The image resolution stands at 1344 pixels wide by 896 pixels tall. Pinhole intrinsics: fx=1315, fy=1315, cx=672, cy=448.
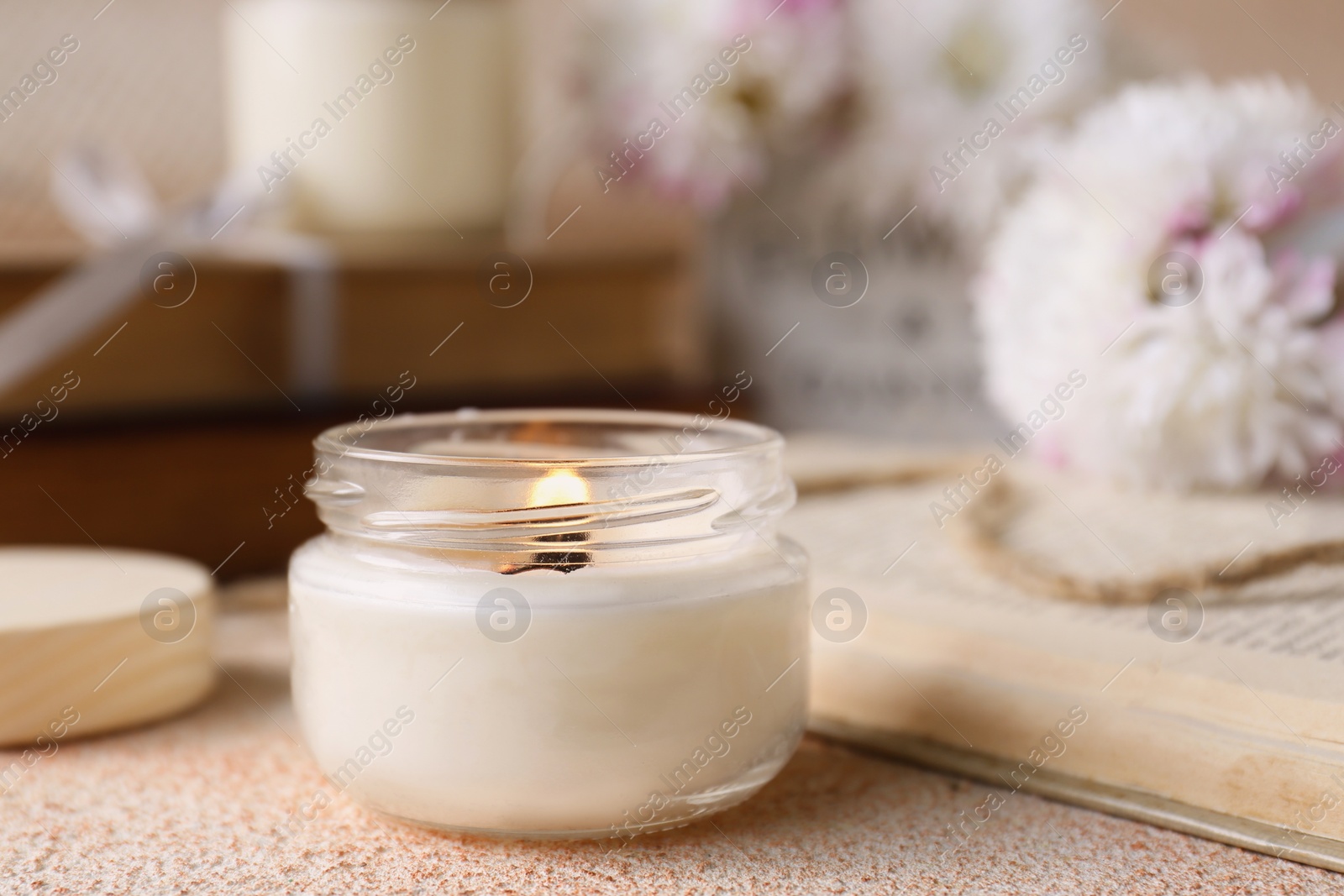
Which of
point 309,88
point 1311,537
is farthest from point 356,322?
point 1311,537

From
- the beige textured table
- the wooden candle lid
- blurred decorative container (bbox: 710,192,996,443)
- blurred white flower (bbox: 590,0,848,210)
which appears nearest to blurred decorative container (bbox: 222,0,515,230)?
blurred white flower (bbox: 590,0,848,210)

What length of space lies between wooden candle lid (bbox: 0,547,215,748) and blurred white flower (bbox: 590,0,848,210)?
0.58 meters

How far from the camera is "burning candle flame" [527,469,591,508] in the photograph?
43cm

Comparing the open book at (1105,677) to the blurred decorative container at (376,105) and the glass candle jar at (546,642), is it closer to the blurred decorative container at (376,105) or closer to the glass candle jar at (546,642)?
the glass candle jar at (546,642)

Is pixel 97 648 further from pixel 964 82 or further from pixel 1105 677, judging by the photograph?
pixel 964 82

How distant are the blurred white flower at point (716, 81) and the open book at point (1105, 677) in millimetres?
457

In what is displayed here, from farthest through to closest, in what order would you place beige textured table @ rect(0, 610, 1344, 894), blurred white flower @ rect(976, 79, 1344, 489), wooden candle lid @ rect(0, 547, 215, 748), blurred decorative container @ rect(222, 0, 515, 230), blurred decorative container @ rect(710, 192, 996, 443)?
blurred decorative container @ rect(710, 192, 996, 443), blurred decorative container @ rect(222, 0, 515, 230), blurred white flower @ rect(976, 79, 1344, 489), wooden candle lid @ rect(0, 547, 215, 748), beige textured table @ rect(0, 610, 1344, 894)

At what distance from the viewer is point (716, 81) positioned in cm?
104

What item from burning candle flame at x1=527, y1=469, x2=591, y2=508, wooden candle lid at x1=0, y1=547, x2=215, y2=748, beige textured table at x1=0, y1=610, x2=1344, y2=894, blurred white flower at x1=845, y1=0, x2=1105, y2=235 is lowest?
beige textured table at x1=0, y1=610, x2=1344, y2=894

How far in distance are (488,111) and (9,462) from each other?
1.41 feet

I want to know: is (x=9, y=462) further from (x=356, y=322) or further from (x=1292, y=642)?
(x=1292, y=642)

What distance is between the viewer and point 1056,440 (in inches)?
32.6

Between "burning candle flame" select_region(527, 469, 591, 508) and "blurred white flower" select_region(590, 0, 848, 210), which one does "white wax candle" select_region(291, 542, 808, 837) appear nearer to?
"burning candle flame" select_region(527, 469, 591, 508)

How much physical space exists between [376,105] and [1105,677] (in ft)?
2.24
